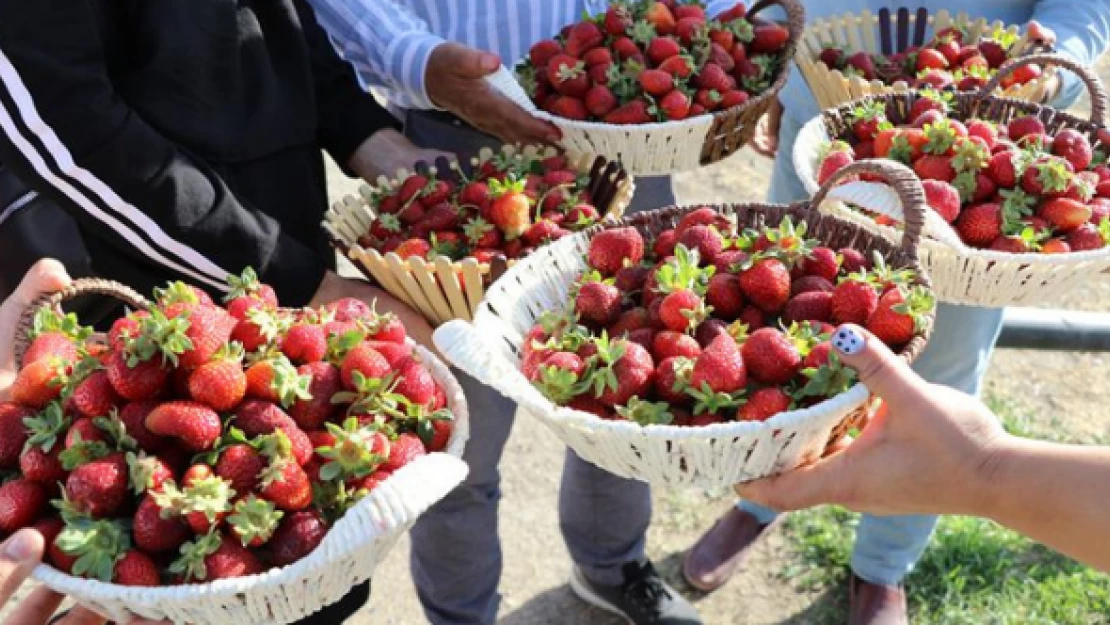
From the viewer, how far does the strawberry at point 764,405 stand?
130 cm

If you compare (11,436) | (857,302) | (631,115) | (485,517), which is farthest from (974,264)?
(11,436)

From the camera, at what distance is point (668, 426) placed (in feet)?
4.17

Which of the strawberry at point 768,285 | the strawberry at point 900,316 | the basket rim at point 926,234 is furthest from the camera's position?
the basket rim at point 926,234

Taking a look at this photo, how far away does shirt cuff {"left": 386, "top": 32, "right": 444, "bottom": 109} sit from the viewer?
205cm

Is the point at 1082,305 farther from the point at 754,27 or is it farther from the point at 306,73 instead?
the point at 306,73

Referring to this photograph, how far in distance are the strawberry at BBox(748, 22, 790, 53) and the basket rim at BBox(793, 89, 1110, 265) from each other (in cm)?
25

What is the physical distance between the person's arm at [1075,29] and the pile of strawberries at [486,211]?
1.13 m

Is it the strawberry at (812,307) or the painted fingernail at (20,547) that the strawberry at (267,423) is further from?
the strawberry at (812,307)

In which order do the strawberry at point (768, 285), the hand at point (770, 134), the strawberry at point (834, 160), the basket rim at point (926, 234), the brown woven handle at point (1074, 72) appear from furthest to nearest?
the hand at point (770, 134) → the brown woven handle at point (1074, 72) → the strawberry at point (834, 160) → the basket rim at point (926, 234) → the strawberry at point (768, 285)

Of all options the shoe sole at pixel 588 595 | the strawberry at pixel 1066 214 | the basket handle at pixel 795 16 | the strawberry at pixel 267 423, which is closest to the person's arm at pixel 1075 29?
the basket handle at pixel 795 16

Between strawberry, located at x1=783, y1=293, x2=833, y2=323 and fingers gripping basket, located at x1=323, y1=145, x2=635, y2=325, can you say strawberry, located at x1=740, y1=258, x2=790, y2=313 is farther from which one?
fingers gripping basket, located at x1=323, y1=145, x2=635, y2=325

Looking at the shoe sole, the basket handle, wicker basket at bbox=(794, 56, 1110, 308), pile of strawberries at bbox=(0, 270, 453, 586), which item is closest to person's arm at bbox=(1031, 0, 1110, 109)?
the basket handle

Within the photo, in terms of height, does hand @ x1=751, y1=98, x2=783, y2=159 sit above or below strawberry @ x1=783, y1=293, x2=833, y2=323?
below

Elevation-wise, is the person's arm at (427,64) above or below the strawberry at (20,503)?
above
